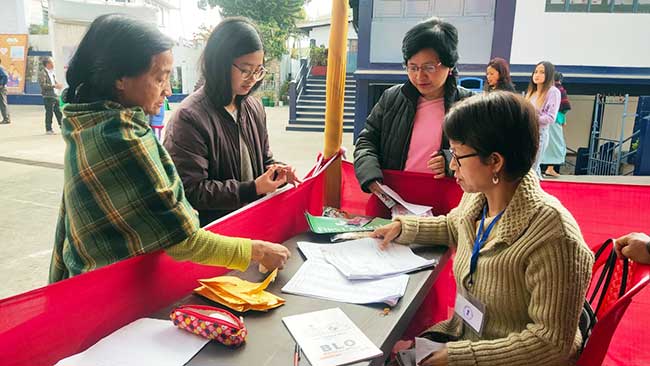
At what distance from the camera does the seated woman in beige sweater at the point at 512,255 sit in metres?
1.17

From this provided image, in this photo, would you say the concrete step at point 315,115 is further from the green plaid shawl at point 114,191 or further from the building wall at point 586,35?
the green plaid shawl at point 114,191

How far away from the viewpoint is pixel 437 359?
1.25 m

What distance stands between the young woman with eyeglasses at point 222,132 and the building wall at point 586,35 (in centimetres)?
832

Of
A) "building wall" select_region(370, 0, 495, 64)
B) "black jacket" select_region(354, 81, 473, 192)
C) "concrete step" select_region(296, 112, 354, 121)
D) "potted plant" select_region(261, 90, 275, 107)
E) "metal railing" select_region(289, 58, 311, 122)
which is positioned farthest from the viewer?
"potted plant" select_region(261, 90, 275, 107)

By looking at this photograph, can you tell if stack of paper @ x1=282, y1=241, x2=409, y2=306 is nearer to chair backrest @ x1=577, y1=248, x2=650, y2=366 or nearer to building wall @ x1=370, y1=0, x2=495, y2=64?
chair backrest @ x1=577, y1=248, x2=650, y2=366

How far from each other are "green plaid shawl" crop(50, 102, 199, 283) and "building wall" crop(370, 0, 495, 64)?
840 centimetres

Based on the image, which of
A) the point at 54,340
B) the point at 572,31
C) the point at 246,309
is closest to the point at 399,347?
the point at 246,309

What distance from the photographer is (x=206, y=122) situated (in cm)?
177

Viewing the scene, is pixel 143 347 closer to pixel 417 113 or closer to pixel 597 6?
pixel 417 113

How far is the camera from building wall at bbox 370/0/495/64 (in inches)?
351

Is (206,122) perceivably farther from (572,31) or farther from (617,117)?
(617,117)

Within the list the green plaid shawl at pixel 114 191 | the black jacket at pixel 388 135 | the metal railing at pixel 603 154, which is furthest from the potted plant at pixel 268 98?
the green plaid shawl at pixel 114 191

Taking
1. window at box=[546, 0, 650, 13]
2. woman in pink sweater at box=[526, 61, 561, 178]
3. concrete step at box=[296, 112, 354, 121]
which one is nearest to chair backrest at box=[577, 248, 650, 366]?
woman in pink sweater at box=[526, 61, 561, 178]

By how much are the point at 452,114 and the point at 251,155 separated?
0.97 meters
